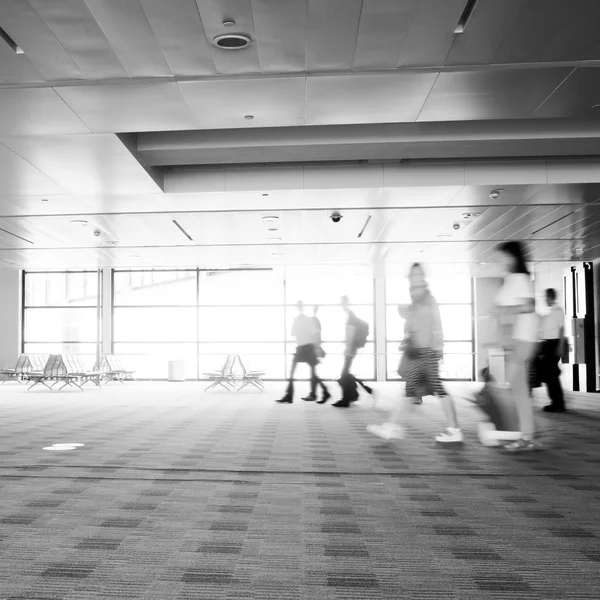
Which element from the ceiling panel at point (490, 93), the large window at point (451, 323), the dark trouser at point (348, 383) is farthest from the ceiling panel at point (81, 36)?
the large window at point (451, 323)

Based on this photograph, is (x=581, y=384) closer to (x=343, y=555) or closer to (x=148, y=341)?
(x=148, y=341)

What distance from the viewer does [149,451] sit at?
17.5 feet

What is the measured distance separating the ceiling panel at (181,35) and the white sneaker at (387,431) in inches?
136

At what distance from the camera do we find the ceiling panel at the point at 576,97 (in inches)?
210

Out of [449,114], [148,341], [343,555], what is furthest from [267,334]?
[343,555]

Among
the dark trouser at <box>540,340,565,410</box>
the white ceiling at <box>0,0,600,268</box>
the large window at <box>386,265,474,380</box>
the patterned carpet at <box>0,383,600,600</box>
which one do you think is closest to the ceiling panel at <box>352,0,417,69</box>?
the white ceiling at <box>0,0,600,268</box>

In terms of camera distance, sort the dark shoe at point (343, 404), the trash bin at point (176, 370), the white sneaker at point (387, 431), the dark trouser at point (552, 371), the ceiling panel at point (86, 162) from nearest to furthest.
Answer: the white sneaker at point (387, 431)
the ceiling panel at point (86, 162)
the dark trouser at point (552, 371)
the dark shoe at point (343, 404)
the trash bin at point (176, 370)

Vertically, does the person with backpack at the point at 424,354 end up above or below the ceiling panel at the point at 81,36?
below

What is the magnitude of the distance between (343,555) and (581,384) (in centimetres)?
1380

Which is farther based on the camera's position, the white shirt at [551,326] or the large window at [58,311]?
the large window at [58,311]

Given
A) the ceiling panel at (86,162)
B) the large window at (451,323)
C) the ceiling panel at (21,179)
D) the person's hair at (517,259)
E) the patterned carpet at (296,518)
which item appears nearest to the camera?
the patterned carpet at (296,518)

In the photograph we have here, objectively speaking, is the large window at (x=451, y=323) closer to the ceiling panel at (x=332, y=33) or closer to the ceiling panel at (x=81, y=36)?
the ceiling panel at (x=332, y=33)

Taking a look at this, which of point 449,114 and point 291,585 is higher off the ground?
point 449,114

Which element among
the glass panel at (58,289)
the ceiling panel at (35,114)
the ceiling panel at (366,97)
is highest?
the ceiling panel at (366,97)
